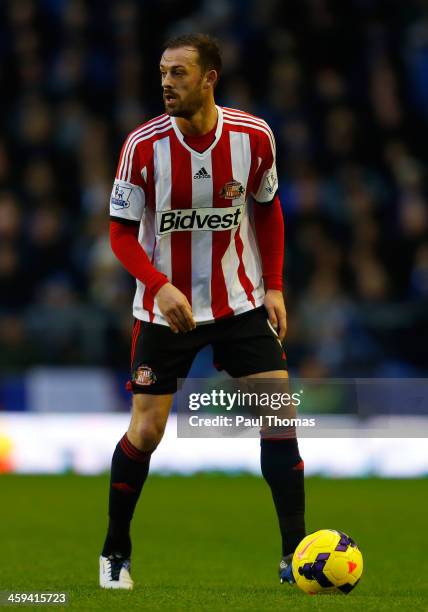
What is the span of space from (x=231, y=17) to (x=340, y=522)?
299 inches

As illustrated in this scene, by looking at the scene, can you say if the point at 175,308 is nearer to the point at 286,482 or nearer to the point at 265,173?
the point at 265,173

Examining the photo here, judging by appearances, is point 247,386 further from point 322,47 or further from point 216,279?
point 322,47

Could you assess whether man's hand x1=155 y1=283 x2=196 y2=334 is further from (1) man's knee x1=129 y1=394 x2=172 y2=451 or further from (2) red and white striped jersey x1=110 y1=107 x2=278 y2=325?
(1) man's knee x1=129 y1=394 x2=172 y2=451

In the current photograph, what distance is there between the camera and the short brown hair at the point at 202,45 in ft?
18.1

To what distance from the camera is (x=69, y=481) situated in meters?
11.2

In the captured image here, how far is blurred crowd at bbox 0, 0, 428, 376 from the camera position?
11898 mm

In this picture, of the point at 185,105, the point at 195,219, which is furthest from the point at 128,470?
the point at 185,105

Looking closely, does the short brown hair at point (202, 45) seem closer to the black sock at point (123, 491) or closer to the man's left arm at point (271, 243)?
the man's left arm at point (271, 243)

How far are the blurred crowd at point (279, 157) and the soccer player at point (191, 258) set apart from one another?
5.82 metres

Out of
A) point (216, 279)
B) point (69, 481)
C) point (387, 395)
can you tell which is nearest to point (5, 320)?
point (69, 481)

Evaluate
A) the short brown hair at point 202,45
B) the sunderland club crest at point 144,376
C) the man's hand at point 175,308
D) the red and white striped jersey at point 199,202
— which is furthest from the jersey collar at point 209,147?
the sunderland club crest at point 144,376

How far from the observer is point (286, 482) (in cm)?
560

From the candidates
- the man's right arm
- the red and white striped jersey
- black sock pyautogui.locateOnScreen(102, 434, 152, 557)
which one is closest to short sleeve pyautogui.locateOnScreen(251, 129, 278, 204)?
the red and white striped jersey

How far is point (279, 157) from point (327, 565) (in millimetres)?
8482
